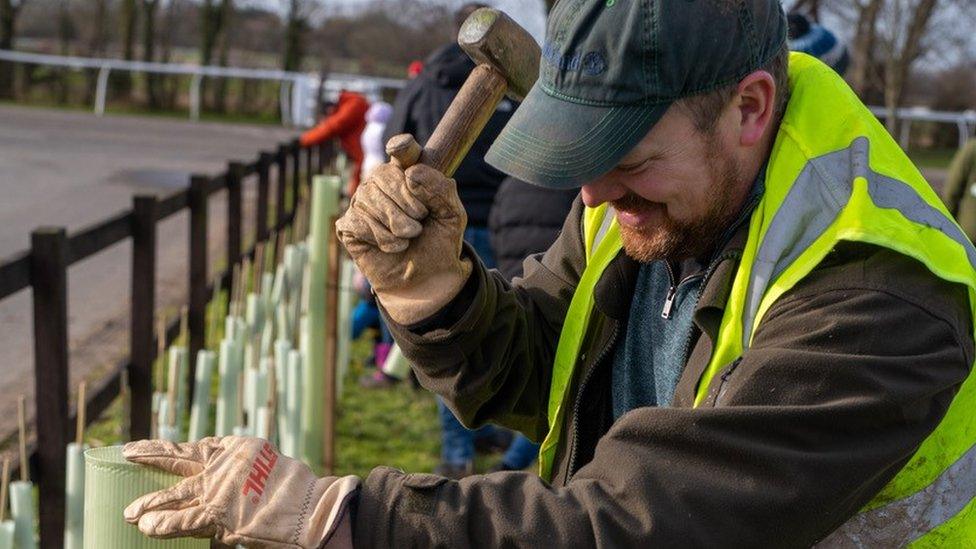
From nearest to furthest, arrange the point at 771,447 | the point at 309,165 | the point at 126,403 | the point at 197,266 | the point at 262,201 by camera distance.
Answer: the point at 771,447 → the point at 126,403 → the point at 197,266 → the point at 262,201 → the point at 309,165

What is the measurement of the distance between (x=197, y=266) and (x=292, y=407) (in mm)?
1498

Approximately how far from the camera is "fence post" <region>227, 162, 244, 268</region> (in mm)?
7195

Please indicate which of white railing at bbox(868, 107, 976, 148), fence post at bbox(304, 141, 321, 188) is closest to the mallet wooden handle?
fence post at bbox(304, 141, 321, 188)

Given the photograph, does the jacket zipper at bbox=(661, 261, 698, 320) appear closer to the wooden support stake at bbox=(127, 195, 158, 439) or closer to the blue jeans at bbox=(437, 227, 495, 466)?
the wooden support stake at bbox=(127, 195, 158, 439)

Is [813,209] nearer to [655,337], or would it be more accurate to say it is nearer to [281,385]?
[655,337]

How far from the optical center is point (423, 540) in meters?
1.65

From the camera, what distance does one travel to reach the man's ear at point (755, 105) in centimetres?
181

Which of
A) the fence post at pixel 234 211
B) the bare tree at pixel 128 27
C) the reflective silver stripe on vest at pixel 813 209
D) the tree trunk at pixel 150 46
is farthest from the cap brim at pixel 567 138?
the bare tree at pixel 128 27

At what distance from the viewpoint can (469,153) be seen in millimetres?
5602

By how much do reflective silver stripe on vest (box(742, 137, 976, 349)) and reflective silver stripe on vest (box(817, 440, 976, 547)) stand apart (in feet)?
1.04

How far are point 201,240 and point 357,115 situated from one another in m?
3.83

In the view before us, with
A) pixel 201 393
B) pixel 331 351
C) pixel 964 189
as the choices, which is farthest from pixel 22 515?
pixel 964 189

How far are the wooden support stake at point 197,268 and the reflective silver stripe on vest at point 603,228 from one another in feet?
13.8

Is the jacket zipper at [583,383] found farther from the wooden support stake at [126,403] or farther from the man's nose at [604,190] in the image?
the wooden support stake at [126,403]
